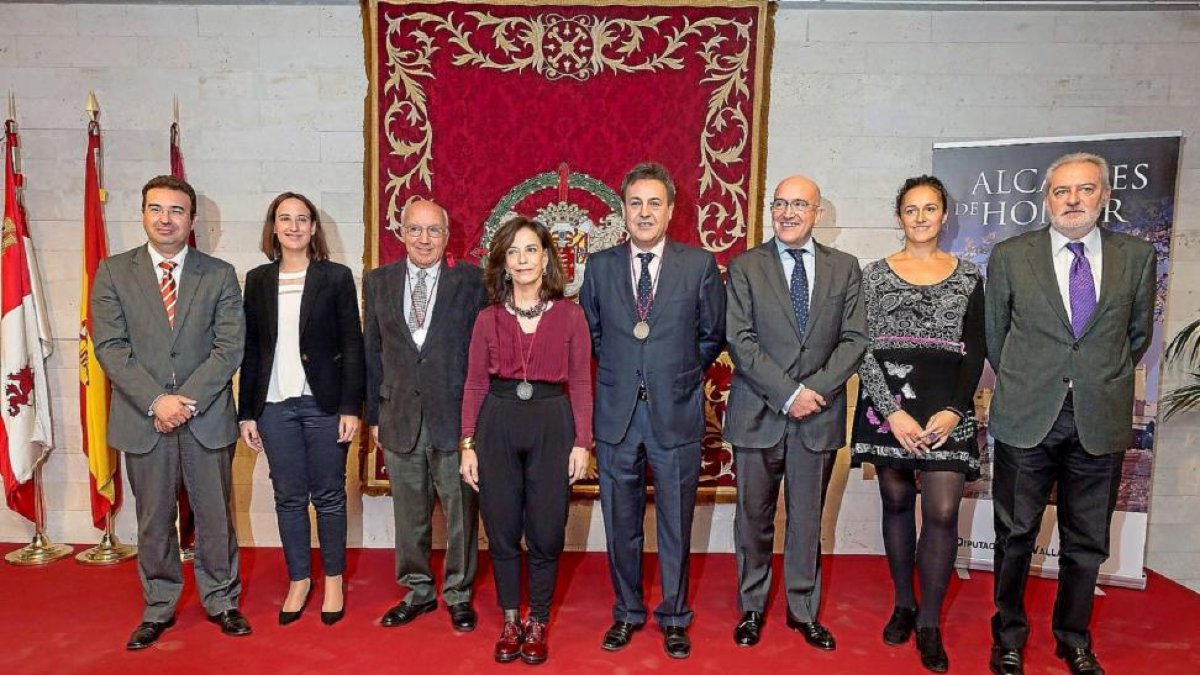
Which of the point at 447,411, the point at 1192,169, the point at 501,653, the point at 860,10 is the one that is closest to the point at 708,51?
the point at 860,10

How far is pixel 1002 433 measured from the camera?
2.70 meters

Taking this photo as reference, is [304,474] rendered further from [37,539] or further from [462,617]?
[37,539]

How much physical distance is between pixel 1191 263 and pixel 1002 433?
6.85 feet

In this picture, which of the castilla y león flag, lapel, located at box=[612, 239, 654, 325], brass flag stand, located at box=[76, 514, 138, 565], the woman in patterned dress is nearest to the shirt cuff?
the woman in patterned dress

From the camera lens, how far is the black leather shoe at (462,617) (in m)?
2.96

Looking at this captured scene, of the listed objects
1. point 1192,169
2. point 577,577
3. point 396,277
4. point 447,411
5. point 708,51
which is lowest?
point 577,577

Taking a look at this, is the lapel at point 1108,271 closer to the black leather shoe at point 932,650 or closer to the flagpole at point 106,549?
the black leather shoe at point 932,650

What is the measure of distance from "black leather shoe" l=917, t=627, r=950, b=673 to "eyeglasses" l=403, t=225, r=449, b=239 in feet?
7.69

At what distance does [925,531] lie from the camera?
2846mm

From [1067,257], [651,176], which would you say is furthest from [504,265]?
[1067,257]

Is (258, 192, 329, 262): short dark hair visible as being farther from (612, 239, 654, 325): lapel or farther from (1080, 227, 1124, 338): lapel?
(1080, 227, 1124, 338): lapel

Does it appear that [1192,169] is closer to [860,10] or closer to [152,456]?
[860,10]

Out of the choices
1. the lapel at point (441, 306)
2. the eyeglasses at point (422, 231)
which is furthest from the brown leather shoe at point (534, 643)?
the eyeglasses at point (422, 231)

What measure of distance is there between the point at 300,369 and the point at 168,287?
581 millimetres
